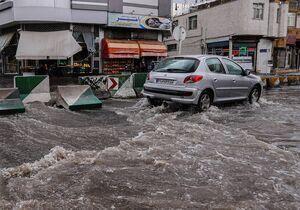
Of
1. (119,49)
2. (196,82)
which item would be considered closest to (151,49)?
(119,49)

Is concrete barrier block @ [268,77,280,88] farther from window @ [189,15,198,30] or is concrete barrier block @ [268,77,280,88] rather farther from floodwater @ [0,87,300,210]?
window @ [189,15,198,30]

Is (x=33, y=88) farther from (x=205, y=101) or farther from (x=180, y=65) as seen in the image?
(x=205, y=101)

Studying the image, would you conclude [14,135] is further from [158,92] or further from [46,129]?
[158,92]

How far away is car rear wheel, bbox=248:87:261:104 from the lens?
1176cm

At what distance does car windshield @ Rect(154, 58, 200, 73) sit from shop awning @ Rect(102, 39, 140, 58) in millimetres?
11342

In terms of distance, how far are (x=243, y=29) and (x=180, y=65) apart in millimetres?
25281

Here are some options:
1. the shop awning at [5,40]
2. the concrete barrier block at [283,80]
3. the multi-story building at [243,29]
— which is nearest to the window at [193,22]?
the multi-story building at [243,29]

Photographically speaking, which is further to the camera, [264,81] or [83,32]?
[83,32]

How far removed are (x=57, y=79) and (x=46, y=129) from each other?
11948 millimetres

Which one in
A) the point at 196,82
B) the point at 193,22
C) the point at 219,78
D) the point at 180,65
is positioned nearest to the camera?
the point at 196,82

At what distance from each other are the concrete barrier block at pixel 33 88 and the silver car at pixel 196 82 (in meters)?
3.29

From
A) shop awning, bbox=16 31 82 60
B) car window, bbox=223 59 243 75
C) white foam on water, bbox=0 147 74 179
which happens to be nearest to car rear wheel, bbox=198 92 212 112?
car window, bbox=223 59 243 75

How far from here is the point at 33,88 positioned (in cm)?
1091

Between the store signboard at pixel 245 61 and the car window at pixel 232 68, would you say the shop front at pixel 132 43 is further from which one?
the car window at pixel 232 68
